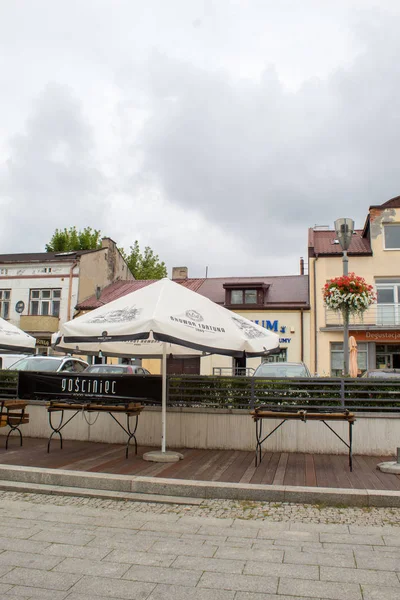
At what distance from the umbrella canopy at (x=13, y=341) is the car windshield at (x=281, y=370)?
711 centimetres

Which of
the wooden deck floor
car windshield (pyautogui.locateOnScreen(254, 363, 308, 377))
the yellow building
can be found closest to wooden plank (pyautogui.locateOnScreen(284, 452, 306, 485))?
the wooden deck floor

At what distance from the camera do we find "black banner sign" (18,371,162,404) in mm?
9570

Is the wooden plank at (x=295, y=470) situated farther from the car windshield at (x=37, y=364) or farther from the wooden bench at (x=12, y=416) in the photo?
the car windshield at (x=37, y=364)

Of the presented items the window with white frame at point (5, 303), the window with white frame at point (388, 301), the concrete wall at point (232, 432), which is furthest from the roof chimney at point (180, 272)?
the concrete wall at point (232, 432)

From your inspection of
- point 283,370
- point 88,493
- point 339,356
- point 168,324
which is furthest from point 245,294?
point 88,493

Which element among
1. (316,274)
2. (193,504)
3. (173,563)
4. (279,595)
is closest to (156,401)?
(193,504)

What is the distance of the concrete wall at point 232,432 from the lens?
880cm

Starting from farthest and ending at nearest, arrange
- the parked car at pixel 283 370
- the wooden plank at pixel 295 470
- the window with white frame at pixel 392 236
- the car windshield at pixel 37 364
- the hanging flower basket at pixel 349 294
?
1. the window with white frame at pixel 392 236
2. the car windshield at pixel 37 364
3. the parked car at pixel 283 370
4. the hanging flower basket at pixel 349 294
5. the wooden plank at pixel 295 470

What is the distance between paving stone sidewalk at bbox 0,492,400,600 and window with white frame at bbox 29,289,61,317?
87.8ft

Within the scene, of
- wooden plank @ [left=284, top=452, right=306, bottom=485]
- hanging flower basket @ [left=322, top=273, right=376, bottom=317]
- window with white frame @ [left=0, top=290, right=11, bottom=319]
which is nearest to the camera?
wooden plank @ [left=284, top=452, right=306, bottom=485]

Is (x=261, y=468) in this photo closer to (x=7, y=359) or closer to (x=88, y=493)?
(x=88, y=493)

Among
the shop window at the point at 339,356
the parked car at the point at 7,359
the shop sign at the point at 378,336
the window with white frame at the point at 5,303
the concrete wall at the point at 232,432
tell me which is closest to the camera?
the concrete wall at the point at 232,432

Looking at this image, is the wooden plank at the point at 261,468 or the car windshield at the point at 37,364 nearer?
the wooden plank at the point at 261,468

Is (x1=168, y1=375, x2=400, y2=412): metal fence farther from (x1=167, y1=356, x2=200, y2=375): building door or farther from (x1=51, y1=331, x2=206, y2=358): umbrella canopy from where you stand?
(x1=167, y1=356, x2=200, y2=375): building door
